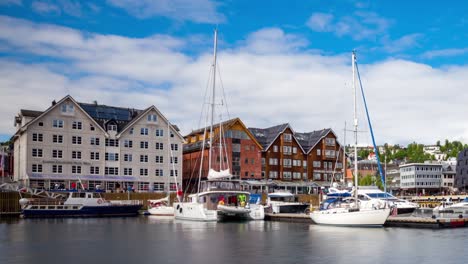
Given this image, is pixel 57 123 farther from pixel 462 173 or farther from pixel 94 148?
pixel 462 173

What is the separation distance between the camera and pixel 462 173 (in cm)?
14150

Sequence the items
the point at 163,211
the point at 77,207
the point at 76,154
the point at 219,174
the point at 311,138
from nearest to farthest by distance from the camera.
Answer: the point at 219,174 → the point at 77,207 → the point at 163,211 → the point at 76,154 → the point at 311,138

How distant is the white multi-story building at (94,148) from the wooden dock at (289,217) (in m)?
18.5

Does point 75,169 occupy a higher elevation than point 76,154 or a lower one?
lower

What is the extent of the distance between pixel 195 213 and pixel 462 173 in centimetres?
10290

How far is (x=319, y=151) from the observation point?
371ft

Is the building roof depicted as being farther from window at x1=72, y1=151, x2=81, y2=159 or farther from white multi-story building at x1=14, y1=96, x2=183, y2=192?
window at x1=72, y1=151, x2=81, y2=159

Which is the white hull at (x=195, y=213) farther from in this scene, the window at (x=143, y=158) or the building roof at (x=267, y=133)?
the building roof at (x=267, y=133)

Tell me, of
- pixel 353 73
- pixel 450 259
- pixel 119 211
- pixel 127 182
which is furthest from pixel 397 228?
pixel 127 182

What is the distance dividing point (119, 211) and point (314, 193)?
47.9 meters

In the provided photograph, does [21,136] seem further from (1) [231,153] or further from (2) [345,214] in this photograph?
(2) [345,214]

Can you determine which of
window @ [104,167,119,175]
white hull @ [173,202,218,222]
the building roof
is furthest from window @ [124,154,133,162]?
white hull @ [173,202,218,222]

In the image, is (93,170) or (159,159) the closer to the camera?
(93,170)

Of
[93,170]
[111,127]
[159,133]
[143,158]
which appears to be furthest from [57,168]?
[159,133]
